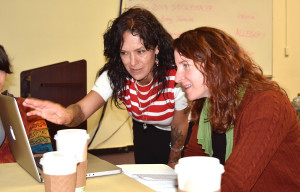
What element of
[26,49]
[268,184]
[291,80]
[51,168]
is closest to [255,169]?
[268,184]

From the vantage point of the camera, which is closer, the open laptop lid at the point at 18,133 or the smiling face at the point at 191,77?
the open laptop lid at the point at 18,133

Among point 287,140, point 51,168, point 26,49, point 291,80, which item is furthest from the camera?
point 291,80

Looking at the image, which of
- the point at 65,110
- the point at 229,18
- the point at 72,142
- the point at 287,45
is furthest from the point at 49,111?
the point at 287,45

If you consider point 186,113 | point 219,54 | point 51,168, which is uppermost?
point 219,54

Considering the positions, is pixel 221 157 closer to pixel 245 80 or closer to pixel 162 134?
pixel 245 80

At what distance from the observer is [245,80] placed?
1.18 m

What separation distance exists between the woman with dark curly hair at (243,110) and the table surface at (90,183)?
269 millimetres

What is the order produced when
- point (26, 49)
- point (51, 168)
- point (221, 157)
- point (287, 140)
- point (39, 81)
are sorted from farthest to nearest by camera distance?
point (26, 49), point (39, 81), point (221, 157), point (287, 140), point (51, 168)

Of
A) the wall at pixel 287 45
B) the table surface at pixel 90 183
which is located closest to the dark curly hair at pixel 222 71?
the table surface at pixel 90 183

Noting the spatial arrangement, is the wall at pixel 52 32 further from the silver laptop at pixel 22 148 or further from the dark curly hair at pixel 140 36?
the silver laptop at pixel 22 148

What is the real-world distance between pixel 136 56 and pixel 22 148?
675 millimetres

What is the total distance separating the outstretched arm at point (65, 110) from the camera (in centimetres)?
130

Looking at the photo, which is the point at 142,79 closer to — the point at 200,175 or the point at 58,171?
the point at 58,171

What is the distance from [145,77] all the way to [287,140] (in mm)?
796
